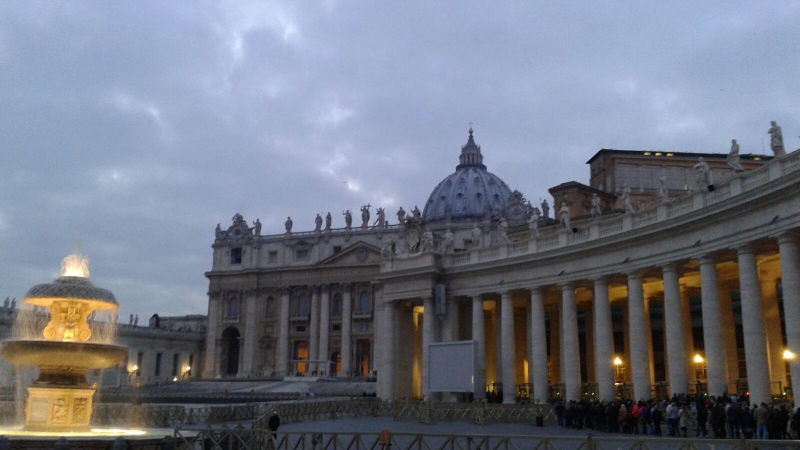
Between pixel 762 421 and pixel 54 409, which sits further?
pixel 762 421

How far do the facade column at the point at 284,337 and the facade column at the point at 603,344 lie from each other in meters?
83.0

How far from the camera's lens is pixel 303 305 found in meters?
120

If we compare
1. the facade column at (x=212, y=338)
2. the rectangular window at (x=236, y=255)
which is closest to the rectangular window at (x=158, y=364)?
the facade column at (x=212, y=338)

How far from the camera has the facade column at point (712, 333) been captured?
102 feet

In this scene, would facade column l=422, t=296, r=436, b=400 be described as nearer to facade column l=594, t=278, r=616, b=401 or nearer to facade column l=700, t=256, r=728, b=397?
facade column l=594, t=278, r=616, b=401

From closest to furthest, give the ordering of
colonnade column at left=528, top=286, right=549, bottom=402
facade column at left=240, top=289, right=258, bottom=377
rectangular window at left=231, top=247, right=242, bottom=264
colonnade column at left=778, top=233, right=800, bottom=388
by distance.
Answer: colonnade column at left=778, top=233, right=800, bottom=388
colonnade column at left=528, top=286, right=549, bottom=402
facade column at left=240, top=289, right=258, bottom=377
rectangular window at left=231, top=247, right=242, bottom=264

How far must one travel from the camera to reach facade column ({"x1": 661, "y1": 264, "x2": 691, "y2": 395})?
33188 mm

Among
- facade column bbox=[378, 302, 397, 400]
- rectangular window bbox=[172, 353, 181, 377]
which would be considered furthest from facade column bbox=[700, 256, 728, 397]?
rectangular window bbox=[172, 353, 181, 377]

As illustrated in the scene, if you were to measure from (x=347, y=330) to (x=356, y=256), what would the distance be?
466 inches

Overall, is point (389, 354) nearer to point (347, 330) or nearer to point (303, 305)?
point (347, 330)

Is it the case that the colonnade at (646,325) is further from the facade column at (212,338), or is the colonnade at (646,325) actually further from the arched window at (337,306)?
the facade column at (212,338)

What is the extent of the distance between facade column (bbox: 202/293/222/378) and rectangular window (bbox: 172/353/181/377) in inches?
176

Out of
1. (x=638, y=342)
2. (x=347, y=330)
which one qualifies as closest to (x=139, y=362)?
(x=347, y=330)

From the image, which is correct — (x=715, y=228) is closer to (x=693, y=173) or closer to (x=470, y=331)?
(x=470, y=331)
